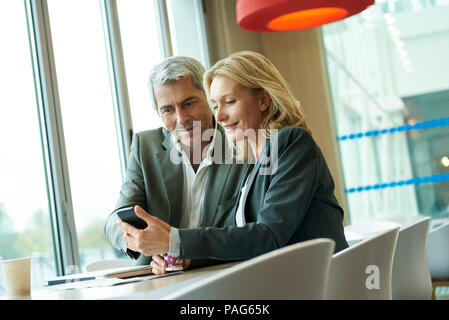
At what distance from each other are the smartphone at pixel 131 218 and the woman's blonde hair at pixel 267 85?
56 cm

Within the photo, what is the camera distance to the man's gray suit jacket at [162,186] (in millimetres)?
2311

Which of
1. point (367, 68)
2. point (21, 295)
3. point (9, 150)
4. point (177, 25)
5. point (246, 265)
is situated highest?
point (177, 25)

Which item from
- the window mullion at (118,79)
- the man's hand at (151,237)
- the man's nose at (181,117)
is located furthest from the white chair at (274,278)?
the window mullion at (118,79)

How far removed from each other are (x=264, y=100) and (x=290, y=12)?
968mm

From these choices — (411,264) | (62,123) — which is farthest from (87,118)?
(411,264)

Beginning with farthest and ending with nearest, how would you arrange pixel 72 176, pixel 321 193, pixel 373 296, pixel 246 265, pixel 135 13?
→ pixel 135 13 < pixel 72 176 < pixel 321 193 < pixel 373 296 < pixel 246 265

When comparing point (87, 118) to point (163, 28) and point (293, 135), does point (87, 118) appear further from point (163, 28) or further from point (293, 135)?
point (293, 135)

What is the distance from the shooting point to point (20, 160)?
3391 mm

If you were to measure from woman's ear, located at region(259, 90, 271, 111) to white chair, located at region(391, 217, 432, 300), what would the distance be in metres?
0.65

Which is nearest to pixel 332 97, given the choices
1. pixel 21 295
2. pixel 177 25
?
pixel 177 25

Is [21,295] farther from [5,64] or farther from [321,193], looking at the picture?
[5,64]

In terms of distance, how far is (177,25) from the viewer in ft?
17.8

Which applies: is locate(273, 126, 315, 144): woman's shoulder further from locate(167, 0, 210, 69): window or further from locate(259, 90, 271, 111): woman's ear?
locate(167, 0, 210, 69): window

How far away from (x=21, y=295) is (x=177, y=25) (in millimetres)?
4012
